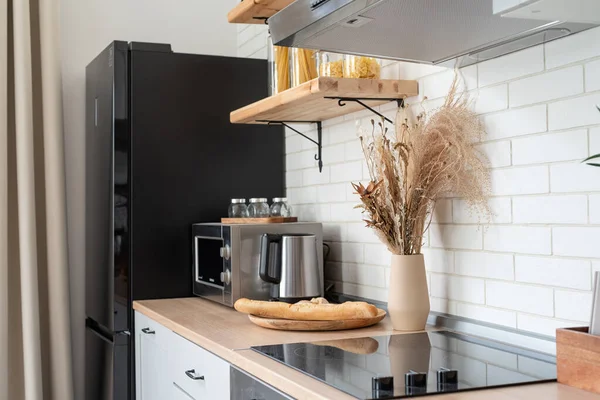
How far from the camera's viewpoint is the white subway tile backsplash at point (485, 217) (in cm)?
174

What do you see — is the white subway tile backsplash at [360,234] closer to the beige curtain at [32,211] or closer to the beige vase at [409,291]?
the beige vase at [409,291]

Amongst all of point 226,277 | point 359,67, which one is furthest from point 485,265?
point 226,277

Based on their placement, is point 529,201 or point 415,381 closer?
point 415,381

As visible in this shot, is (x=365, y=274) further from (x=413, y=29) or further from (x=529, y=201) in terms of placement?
(x=413, y=29)

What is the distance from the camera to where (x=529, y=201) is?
1.67 metres

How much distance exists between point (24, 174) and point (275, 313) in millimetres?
1429

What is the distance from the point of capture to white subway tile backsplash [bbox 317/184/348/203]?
2.53 metres

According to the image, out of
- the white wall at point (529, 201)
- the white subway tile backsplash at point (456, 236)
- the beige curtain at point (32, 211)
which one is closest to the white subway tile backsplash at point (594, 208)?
the white wall at point (529, 201)

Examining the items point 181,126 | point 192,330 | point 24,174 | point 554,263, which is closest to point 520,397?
point 554,263

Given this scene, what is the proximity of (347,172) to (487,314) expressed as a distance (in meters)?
0.82

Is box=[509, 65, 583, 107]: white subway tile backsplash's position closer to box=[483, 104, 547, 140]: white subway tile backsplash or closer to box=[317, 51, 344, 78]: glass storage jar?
box=[483, 104, 547, 140]: white subway tile backsplash

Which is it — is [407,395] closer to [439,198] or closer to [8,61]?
[439,198]

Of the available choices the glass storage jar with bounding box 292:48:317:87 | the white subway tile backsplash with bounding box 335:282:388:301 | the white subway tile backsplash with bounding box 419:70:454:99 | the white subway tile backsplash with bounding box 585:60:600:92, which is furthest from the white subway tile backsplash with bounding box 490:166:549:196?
the glass storage jar with bounding box 292:48:317:87

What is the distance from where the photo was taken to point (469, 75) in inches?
74.0
